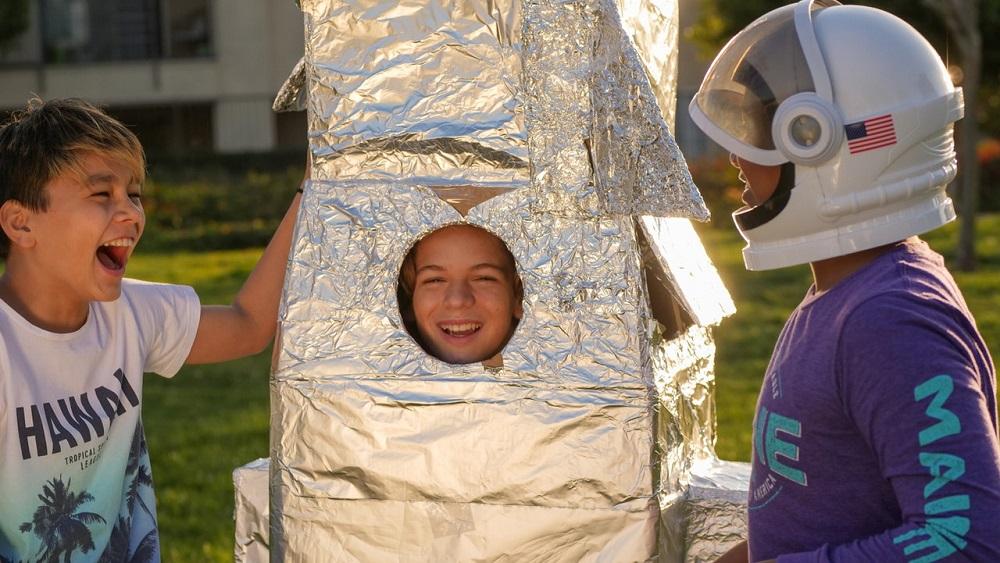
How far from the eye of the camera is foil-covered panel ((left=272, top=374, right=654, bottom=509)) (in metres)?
2.41

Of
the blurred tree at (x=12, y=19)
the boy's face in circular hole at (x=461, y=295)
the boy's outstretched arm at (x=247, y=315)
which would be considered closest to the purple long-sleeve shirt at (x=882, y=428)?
the boy's face in circular hole at (x=461, y=295)

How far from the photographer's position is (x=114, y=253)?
2.67 meters

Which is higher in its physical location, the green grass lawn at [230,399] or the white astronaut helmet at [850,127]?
the white astronaut helmet at [850,127]

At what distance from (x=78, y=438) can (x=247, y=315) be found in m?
0.51

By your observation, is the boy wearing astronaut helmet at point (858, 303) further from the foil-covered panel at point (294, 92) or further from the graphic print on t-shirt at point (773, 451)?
the foil-covered panel at point (294, 92)

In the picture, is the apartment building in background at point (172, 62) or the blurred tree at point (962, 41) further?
the apartment building in background at point (172, 62)

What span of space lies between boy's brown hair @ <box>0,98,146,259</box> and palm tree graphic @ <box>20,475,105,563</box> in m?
0.53

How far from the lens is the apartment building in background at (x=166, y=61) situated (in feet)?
61.7

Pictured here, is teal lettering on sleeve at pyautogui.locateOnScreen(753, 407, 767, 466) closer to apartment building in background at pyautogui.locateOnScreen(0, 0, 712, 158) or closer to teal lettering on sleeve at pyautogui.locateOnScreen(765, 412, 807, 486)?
teal lettering on sleeve at pyautogui.locateOnScreen(765, 412, 807, 486)

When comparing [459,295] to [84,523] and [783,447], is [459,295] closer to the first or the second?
[84,523]

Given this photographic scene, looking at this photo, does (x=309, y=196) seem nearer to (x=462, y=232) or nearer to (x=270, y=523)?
(x=462, y=232)

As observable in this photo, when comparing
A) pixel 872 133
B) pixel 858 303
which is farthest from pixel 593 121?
pixel 858 303

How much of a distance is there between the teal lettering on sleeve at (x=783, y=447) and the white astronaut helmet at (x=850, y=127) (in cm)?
24

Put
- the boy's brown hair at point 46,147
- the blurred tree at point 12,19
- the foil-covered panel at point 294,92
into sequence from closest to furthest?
the boy's brown hair at point 46,147, the foil-covered panel at point 294,92, the blurred tree at point 12,19
